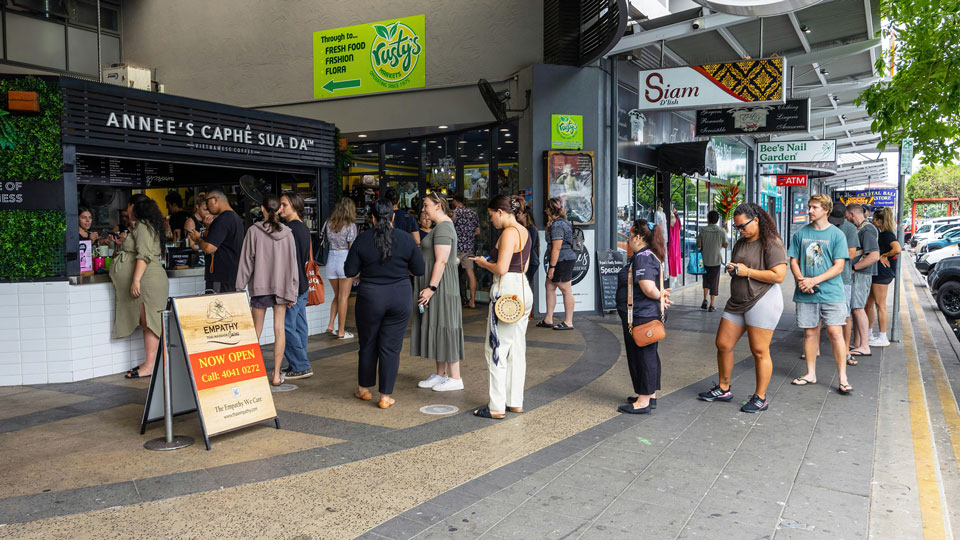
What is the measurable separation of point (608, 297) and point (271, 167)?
559 centimetres

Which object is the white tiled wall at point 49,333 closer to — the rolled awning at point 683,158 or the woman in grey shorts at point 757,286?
the woman in grey shorts at point 757,286

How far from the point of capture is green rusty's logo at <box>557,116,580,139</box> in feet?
36.1

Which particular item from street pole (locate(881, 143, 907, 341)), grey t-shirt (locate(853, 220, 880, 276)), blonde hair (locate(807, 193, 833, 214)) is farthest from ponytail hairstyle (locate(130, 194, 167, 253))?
street pole (locate(881, 143, 907, 341))

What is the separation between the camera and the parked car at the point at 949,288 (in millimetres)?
12445

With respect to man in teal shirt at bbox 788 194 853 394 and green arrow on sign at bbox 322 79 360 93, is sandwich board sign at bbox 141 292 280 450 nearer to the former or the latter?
man in teal shirt at bbox 788 194 853 394

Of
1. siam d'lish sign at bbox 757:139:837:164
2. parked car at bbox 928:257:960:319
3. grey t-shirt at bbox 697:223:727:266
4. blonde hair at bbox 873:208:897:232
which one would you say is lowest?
parked car at bbox 928:257:960:319

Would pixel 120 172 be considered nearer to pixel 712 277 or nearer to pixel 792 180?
pixel 712 277

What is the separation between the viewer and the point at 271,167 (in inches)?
356

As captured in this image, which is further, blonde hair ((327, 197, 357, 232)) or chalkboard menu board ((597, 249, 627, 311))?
chalkboard menu board ((597, 249, 627, 311))

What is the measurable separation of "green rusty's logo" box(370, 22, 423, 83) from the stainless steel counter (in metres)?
6.52

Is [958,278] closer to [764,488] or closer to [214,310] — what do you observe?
[764,488]

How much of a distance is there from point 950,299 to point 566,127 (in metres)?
7.91

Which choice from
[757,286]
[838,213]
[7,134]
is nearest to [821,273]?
[757,286]

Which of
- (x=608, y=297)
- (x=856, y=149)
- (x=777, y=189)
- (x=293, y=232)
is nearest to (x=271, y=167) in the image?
(x=293, y=232)
